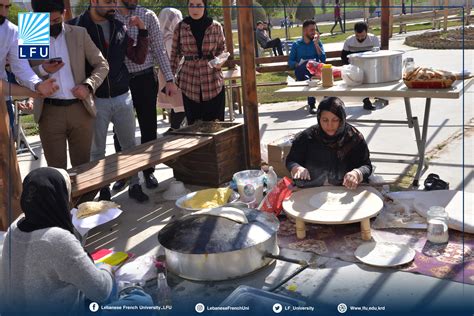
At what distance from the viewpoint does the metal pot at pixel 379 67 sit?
4883 mm

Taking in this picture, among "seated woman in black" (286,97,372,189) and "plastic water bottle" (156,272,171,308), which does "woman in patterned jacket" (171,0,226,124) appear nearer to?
"seated woman in black" (286,97,372,189)

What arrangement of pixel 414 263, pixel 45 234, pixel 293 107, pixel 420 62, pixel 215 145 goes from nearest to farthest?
pixel 45 234 < pixel 414 263 < pixel 215 145 < pixel 293 107 < pixel 420 62

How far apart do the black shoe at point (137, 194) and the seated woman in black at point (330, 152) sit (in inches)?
55.0

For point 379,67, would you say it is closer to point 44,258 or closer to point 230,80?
point 230,80

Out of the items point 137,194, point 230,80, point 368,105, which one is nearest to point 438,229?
point 137,194

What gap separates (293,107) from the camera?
846 cm

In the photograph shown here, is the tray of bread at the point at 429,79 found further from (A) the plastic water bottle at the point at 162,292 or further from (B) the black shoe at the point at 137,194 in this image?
(A) the plastic water bottle at the point at 162,292

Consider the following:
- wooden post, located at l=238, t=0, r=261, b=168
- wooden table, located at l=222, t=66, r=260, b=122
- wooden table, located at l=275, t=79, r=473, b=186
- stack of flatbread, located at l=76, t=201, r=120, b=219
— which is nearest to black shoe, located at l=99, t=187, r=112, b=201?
stack of flatbread, located at l=76, t=201, r=120, b=219

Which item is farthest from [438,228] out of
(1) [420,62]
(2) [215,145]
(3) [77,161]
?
(1) [420,62]

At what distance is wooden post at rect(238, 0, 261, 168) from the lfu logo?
2.27 meters

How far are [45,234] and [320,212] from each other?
77.9 inches

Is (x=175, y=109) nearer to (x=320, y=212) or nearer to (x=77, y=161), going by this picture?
(x=77, y=161)

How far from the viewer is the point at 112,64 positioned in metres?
4.43

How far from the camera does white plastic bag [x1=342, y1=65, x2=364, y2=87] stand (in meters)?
4.84
